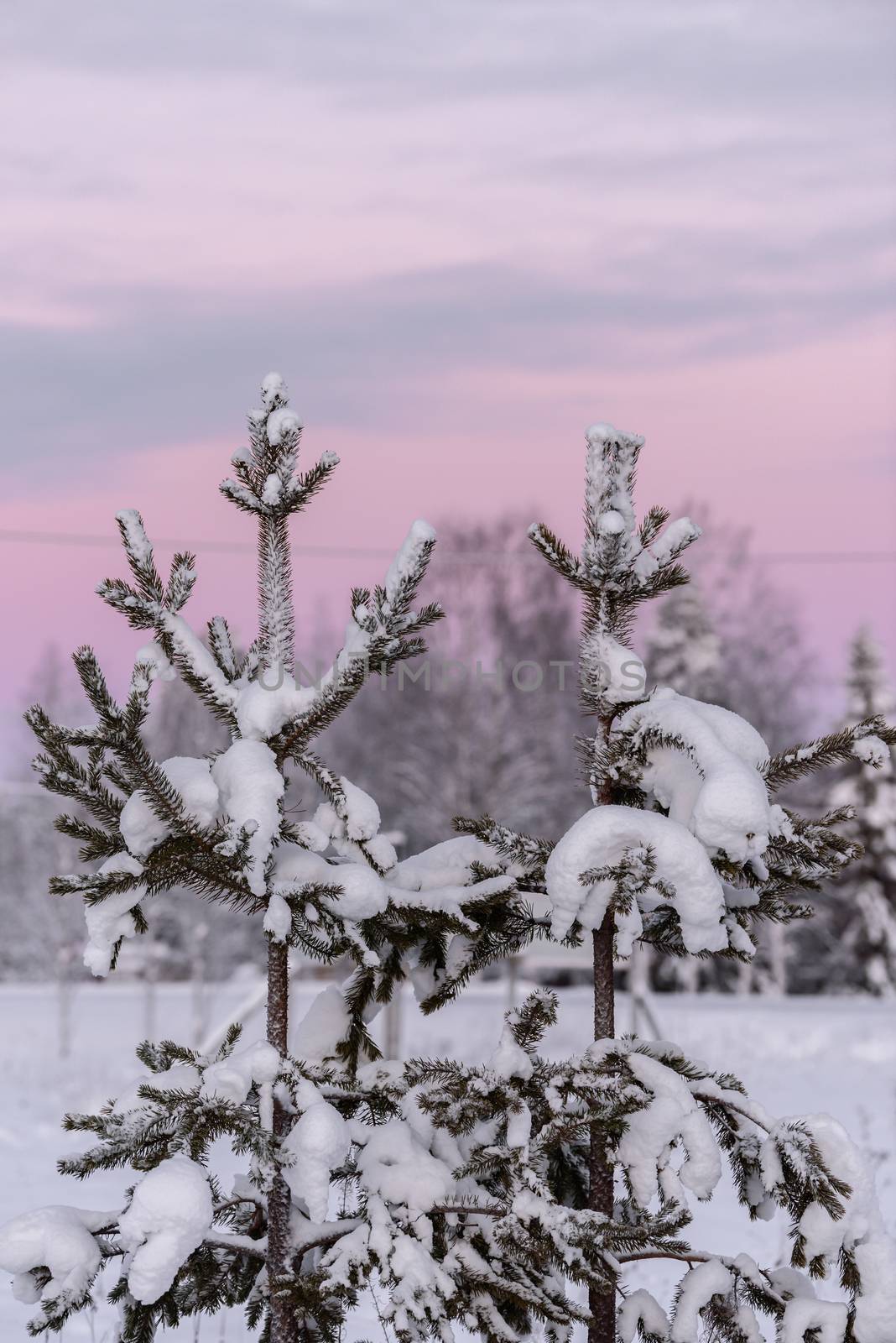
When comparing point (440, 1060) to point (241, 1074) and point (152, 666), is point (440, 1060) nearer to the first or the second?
point (241, 1074)

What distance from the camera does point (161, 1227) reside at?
3.45 meters

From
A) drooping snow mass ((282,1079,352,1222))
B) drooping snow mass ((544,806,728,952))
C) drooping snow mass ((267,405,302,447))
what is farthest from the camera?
drooping snow mass ((267,405,302,447))

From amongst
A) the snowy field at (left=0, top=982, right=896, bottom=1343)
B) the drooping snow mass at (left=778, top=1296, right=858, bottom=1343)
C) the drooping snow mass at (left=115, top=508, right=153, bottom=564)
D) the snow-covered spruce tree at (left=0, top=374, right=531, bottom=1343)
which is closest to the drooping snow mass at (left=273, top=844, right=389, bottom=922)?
the snow-covered spruce tree at (left=0, top=374, right=531, bottom=1343)

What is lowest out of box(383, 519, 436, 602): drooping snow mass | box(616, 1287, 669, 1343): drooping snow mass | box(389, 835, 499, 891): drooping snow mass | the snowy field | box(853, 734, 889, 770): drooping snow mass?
the snowy field

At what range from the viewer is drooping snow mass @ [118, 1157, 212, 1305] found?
341 centimetres

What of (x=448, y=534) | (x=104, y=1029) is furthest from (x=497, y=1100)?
(x=448, y=534)

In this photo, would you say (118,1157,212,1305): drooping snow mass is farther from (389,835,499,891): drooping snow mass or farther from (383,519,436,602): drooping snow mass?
(383,519,436,602): drooping snow mass

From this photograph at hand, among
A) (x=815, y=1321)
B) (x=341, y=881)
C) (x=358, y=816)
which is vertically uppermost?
(x=358, y=816)

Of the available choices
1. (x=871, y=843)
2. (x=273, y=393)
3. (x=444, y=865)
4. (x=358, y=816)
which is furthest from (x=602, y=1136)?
(x=871, y=843)

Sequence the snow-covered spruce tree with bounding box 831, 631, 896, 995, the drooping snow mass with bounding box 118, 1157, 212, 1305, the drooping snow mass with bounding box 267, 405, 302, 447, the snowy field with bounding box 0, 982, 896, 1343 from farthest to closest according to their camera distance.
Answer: the snow-covered spruce tree with bounding box 831, 631, 896, 995 → the snowy field with bounding box 0, 982, 896, 1343 → the drooping snow mass with bounding box 267, 405, 302, 447 → the drooping snow mass with bounding box 118, 1157, 212, 1305

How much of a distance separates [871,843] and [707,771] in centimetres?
2651

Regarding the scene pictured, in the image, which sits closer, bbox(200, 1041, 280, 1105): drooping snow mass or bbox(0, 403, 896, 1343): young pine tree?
bbox(0, 403, 896, 1343): young pine tree

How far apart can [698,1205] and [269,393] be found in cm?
813

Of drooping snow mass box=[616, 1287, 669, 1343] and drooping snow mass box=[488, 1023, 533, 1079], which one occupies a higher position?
drooping snow mass box=[488, 1023, 533, 1079]
